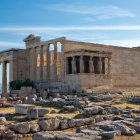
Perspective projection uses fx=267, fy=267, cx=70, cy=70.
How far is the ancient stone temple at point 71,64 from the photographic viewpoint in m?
29.5

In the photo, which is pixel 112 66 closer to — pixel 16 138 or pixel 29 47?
pixel 29 47

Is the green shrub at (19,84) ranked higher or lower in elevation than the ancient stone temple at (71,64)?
lower

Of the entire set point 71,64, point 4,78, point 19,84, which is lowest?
point 19,84

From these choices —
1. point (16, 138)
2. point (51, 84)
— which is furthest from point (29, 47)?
point (16, 138)

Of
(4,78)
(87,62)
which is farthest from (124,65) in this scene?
(4,78)

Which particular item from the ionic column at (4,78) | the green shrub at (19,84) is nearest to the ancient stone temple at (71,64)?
the ionic column at (4,78)

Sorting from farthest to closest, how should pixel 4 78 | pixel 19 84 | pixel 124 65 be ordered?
pixel 124 65 → pixel 4 78 → pixel 19 84

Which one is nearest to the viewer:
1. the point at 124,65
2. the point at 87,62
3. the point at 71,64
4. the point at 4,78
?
the point at 71,64

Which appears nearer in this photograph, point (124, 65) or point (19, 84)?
point (19, 84)

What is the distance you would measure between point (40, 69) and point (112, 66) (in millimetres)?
9690

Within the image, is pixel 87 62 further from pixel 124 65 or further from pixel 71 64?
pixel 124 65

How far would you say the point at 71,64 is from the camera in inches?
1243

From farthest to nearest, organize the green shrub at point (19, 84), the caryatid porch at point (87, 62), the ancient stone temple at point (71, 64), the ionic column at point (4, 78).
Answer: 1. the ionic column at point (4, 78)
2. the green shrub at point (19, 84)
3. the ancient stone temple at point (71, 64)
4. the caryatid porch at point (87, 62)

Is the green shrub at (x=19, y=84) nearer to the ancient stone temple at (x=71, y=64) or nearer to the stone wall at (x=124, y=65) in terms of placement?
the ancient stone temple at (x=71, y=64)
